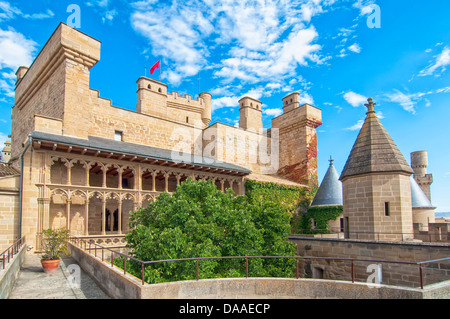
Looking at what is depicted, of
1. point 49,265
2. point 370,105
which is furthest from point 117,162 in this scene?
point 370,105

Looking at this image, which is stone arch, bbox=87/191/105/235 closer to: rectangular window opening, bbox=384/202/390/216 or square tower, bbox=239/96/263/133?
rectangular window opening, bbox=384/202/390/216

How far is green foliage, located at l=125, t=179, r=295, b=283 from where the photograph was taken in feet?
32.5

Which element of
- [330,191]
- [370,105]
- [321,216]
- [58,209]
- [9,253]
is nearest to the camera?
[9,253]

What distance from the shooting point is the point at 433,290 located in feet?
19.0

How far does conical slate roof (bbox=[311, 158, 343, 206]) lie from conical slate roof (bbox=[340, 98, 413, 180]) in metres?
7.83

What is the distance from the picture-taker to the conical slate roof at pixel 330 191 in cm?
2358

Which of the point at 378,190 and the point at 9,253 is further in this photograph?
the point at 378,190

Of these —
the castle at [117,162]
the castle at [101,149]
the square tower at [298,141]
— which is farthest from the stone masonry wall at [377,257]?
the square tower at [298,141]

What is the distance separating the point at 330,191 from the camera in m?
24.1

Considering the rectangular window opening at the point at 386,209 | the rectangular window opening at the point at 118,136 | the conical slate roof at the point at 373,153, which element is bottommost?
the rectangular window opening at the point at 386,209

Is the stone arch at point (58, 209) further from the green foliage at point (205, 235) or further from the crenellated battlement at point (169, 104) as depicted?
the crenellated battlement at point (169, 104)

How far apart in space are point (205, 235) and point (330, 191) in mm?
15799

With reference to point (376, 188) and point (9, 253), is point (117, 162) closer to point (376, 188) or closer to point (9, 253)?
point (9, 253)

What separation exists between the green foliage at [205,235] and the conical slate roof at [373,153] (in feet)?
15.9
